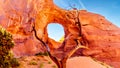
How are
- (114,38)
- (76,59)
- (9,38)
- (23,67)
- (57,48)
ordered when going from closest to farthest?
1. (9,38)
2. (23,67)
3. (76,59)
4. (114,38)
5. (57,48)

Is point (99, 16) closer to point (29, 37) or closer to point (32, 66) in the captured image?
point (29, 37)

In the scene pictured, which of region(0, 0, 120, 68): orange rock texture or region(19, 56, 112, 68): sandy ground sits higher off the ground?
region(0, 0, 120, 68): orange rock texture

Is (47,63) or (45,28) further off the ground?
(45,28)

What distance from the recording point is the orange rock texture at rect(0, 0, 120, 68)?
46.6m

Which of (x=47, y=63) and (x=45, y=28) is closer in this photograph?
(x=47, y=63)

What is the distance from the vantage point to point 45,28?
170ft

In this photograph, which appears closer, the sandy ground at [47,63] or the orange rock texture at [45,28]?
the sandy ground at [47,63]

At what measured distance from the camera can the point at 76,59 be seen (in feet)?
111

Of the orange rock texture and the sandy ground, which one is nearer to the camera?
the sandy ground

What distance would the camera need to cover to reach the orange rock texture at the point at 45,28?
46.6 metres

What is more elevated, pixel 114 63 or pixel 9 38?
pixel 9 38

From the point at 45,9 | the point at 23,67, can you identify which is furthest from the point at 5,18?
the point at 23,67

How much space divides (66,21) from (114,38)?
8732mm

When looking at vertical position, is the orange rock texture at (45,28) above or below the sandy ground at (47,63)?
above
